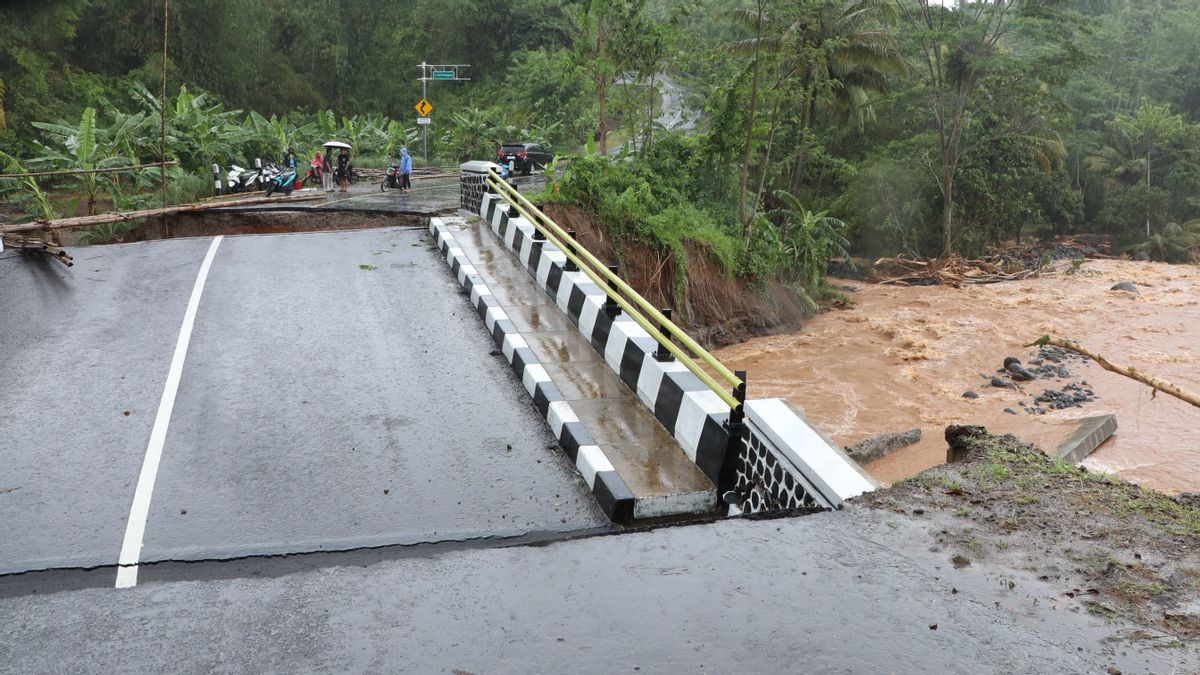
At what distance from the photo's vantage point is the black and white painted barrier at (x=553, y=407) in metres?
5.71

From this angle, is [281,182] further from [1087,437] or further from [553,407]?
[553,407]

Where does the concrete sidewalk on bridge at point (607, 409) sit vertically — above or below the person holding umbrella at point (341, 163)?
above

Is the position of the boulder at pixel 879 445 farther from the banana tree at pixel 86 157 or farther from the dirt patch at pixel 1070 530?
the banana tree at pixel 86 157

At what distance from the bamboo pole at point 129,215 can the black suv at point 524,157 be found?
12996 mm

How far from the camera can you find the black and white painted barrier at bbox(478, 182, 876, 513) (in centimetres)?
552

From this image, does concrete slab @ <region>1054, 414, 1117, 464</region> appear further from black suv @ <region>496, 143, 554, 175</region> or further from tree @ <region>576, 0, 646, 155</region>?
black suv @ <region>496, 143, 554, 175</region>

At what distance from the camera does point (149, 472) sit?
20.4 feet

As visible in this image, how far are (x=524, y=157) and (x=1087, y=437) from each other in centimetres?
2427

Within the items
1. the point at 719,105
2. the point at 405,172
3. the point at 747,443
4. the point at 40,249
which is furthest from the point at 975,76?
the point at 747,443

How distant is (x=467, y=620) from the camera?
14.3ft

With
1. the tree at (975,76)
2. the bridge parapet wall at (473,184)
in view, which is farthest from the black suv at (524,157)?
the bridge parapet wall at (473,184)

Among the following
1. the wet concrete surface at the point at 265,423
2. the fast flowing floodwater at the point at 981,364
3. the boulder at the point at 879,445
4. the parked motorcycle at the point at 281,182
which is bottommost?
the fast flowing floodwater at the point at 981,364

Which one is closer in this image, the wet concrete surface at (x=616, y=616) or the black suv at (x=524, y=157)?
the wet concrete surface at (x=616, y=616)

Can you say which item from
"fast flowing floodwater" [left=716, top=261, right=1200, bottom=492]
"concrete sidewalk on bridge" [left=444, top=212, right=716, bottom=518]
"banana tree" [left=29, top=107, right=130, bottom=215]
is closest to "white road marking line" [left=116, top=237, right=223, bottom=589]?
"concrete sidewalk on bridge" [left=444, top=212, right=716, bottom=518]
